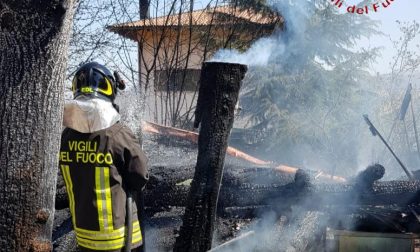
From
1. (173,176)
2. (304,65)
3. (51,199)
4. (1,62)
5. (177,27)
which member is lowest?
(173,176)

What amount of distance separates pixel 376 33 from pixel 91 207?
461 inches

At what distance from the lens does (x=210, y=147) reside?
4.18m

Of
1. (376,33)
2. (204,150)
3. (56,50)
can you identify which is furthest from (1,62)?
(376,33)

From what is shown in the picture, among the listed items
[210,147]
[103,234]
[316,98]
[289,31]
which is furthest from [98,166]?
[316,98]

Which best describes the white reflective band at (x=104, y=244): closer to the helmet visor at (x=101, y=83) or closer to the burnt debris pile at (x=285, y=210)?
the helmet visor at (x=101, y=83)

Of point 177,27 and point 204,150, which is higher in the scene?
point 177,27

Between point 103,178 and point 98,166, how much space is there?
9 centimetres

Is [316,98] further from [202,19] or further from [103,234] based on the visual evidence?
[103,234]

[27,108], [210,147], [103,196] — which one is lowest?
[103,196]

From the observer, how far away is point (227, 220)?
5594 mm

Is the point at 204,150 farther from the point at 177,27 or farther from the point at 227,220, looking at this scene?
the point at 177,27

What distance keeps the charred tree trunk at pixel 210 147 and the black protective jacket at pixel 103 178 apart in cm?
104

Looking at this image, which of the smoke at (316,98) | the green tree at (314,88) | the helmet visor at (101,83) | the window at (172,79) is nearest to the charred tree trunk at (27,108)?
the helmet visor at (101,83)

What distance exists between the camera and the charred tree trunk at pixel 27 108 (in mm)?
2523
